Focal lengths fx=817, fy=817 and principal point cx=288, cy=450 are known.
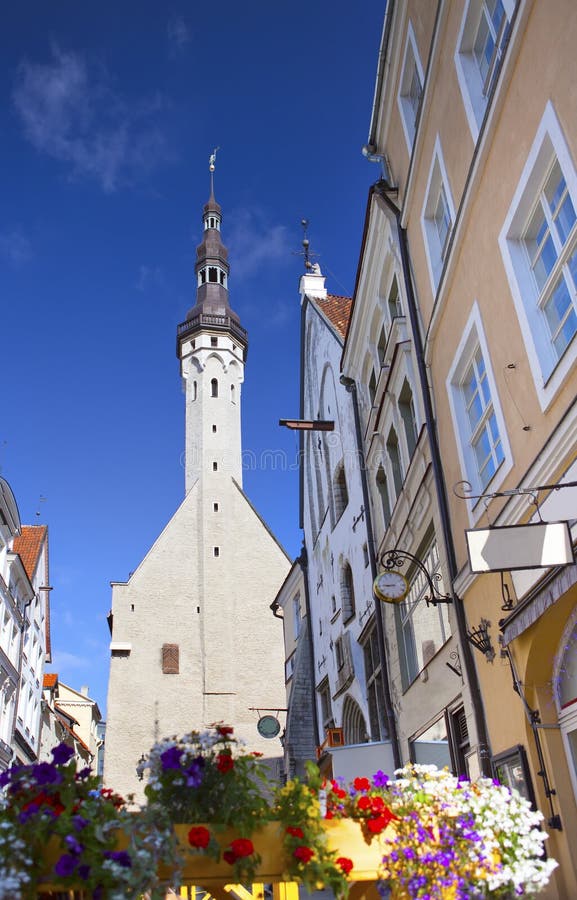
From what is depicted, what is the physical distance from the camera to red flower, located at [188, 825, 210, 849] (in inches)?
137

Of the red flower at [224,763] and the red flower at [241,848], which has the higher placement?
the red flower at [224,763]

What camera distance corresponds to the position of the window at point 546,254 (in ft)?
20.3

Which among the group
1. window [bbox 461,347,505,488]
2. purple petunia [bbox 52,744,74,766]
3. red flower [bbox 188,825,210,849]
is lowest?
red flower [bbox 188,825,210,849]

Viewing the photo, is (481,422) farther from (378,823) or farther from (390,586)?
(378,823)

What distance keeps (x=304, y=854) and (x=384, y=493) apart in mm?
11378

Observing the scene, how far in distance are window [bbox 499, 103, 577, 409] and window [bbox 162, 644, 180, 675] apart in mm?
34724

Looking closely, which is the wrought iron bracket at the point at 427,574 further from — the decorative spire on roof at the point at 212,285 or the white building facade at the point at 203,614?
the decorative spire on roof at the point at 212,285

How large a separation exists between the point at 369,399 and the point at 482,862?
1232 cm

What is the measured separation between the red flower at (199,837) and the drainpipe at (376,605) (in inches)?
385

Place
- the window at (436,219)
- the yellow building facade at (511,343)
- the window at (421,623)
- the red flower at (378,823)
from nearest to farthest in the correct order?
the red flower at (378,823) → the yellow building facade at (511,343) → the window at (436,219) → the window at (421,623)

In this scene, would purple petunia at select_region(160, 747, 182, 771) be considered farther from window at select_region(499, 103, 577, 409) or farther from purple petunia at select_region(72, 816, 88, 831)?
window at select_region(499, 103, 577, 409)

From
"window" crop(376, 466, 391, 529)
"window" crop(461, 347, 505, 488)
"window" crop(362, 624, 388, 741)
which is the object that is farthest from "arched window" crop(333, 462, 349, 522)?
"window" crop(461, 347, 505, 488)

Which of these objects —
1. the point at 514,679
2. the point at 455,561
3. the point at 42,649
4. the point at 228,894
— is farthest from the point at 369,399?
the point at 42,649

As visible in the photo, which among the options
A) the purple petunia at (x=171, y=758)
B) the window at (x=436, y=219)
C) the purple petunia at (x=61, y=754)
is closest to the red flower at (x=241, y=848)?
the purple petunia at (x=171, y=758)
